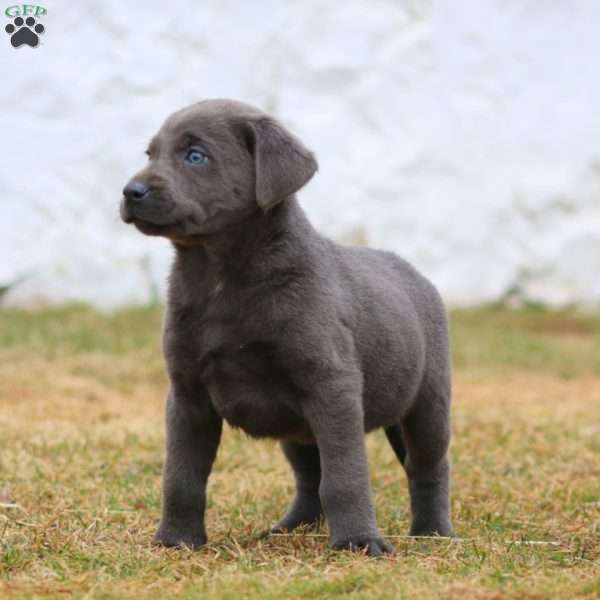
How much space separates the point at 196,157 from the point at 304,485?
1.67 metres

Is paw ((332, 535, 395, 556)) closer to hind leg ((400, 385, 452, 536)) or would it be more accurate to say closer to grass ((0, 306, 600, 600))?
grass ((0, 306, 600, 600))

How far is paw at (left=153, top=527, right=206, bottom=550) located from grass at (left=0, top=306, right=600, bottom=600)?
0.07m

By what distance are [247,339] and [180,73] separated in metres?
10.6

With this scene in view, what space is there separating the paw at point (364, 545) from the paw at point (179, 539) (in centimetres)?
56

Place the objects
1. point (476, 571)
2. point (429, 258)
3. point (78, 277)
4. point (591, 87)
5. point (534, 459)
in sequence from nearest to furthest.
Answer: point (476, 571)
point (534, 459)
point (78, 277)
point (429, 258)
point (591, 87)

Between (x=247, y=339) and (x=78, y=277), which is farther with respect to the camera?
(x=78, y=277)

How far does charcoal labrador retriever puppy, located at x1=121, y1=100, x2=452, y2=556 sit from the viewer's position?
14.5ft

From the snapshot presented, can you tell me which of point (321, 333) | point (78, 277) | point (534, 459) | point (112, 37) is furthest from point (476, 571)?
point (112, 37)

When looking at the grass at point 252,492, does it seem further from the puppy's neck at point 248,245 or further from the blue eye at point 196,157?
the blue eye at point 196,157

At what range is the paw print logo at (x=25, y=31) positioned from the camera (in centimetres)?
849

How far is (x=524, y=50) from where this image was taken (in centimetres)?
1570

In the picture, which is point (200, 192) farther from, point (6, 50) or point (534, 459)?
point (6, 50)

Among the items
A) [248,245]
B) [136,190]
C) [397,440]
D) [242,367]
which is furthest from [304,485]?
[136,190]

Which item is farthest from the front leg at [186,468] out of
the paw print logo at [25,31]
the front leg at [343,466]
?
the paw print logo at [25,31]
